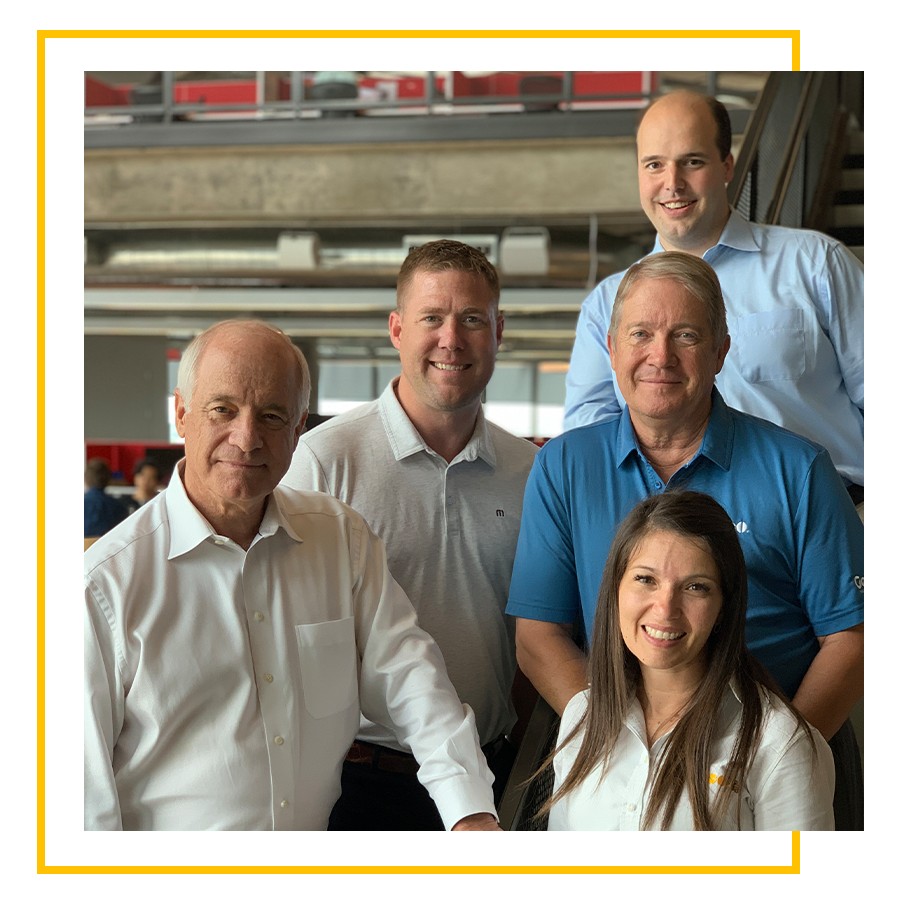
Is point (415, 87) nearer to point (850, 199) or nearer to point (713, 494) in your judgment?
point (850, 199)

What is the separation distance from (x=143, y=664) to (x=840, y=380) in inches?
60.7

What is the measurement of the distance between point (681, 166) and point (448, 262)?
1.91 ft

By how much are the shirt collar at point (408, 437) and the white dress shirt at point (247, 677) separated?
15.2 inches

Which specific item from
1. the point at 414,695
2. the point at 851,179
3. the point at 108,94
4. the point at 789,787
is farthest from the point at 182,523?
the point at 108,94

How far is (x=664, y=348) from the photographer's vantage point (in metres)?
1.72

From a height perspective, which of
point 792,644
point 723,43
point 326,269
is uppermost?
point 326,269

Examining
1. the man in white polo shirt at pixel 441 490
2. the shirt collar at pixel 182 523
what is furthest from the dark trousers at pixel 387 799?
the shirt collar at pixel 182 523

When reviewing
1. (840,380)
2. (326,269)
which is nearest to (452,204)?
(326,269)

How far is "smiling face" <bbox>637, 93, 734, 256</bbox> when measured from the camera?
2250 millimetres

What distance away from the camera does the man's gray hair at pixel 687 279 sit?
174 cm

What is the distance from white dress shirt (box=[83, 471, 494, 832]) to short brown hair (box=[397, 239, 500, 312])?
23.8 inches

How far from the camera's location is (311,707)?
66.5 inches
